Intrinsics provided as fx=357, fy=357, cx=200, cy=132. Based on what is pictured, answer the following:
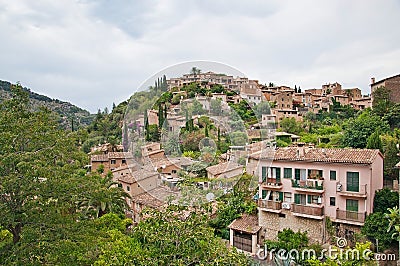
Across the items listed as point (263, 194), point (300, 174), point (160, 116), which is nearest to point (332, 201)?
point (300, 174)

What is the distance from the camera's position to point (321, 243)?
41.0 ft

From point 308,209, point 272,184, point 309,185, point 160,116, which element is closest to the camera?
point 160,116

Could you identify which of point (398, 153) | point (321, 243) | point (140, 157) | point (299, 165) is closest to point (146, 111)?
point (140, 157)

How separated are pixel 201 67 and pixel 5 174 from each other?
14.4 ft

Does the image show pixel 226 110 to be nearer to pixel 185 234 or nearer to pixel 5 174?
pixel 185 234

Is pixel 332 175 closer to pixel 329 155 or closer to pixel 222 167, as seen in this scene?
pixel 329 155

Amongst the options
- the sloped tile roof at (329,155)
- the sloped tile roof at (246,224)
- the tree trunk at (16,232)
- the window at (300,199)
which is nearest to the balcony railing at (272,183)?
the window at (300,199)

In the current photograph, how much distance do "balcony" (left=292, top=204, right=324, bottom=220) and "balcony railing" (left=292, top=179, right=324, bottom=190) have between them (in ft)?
2.17

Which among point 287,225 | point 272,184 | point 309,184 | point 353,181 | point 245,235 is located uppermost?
point 353,181

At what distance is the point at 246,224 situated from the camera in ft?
45.7

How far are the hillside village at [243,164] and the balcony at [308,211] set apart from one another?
0.03 meters

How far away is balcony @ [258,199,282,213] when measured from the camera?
13.2m

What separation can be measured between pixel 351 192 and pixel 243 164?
6362 millimetres

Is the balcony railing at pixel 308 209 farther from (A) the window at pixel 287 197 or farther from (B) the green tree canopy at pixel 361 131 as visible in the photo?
(B) the green tree canopy at pixel 361 131
